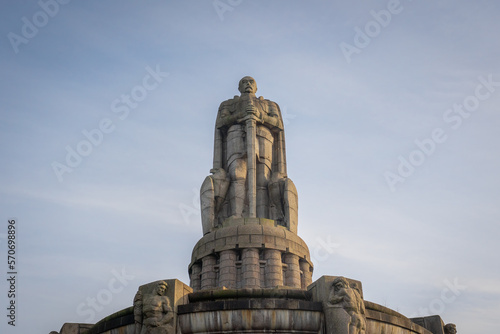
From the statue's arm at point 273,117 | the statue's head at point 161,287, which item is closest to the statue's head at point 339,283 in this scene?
the statue's head at point 161,287

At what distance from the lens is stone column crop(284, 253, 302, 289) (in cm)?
2127

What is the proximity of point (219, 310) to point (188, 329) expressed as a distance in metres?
0.89

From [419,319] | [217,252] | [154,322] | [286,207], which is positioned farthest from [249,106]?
[154,322]

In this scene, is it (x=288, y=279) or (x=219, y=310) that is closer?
(x=219, y=310)

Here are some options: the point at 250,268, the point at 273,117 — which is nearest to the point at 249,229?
the point at 250,268

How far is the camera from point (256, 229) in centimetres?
2133

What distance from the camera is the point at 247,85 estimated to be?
1017 inches

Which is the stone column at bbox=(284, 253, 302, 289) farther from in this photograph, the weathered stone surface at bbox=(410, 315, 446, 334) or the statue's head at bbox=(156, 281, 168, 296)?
the statue's head at bbox=(156, 281, 168, 296)

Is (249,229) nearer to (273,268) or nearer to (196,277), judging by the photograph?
(273,268)

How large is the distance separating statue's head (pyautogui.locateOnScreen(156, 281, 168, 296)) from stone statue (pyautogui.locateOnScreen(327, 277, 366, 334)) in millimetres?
4003

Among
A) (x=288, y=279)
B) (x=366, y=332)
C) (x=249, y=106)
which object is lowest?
(x=366, y=332)

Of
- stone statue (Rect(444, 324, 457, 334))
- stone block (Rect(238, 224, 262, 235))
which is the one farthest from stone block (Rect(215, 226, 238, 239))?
stone statue (Rect(444, 324, 457, 334))

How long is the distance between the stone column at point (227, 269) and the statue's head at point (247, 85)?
776 cm

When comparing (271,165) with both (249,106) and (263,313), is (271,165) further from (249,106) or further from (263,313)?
(263,313)
